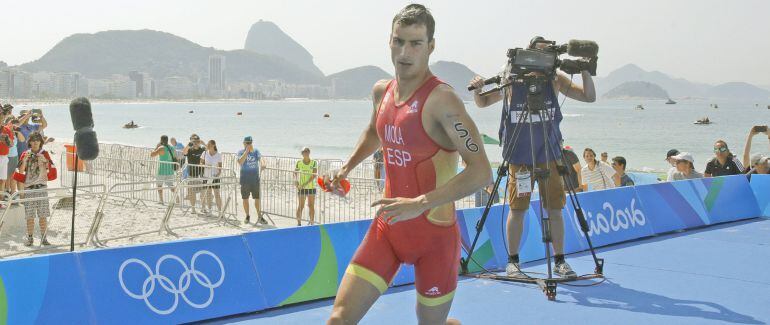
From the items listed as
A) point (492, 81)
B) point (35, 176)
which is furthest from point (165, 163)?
point (492, 81)

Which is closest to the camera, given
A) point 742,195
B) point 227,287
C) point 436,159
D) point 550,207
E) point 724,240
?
point 436,159

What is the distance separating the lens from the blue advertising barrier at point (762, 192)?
40.5 ft

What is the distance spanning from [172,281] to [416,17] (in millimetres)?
3429

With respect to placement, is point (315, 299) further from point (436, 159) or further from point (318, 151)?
point (318, 151)

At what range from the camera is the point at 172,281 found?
235 inches

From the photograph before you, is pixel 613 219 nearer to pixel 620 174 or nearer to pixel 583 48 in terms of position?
pixel 620 174

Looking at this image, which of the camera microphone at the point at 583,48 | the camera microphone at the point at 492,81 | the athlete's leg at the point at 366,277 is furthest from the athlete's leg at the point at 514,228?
the athlete's leg at the point at 366,277

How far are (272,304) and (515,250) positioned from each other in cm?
262

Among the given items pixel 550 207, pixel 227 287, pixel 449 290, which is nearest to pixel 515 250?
pixel 550 207

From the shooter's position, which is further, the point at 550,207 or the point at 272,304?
the point at 550,207

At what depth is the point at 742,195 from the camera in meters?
12.3

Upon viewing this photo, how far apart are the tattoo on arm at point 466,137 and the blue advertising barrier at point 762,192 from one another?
34.9 ft

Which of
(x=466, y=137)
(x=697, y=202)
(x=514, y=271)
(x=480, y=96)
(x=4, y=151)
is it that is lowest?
(x=514, y=271)

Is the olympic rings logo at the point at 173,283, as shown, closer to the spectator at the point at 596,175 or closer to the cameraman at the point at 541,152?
the cameraman at the point at 541,152
